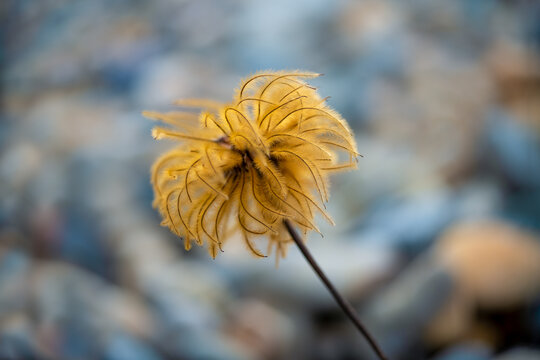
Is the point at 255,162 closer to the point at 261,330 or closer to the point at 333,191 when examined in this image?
the point at 261,330

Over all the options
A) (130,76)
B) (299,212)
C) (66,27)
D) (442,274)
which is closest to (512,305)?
(442,274)

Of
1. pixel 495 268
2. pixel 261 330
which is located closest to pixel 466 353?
pixel 495 268

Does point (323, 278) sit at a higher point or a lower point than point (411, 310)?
lower

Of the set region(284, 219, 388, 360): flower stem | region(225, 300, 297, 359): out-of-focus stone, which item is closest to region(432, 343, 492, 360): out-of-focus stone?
region(225, 300, 297, 359): out-of-focus stone

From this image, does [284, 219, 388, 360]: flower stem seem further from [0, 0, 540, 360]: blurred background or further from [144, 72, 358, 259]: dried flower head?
[0, 0, 540, 360]: blurred background

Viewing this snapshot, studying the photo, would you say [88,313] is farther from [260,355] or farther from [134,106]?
[134,106]

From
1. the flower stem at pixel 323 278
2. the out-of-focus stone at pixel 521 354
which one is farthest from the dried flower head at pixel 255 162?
the out-of-focus stone at pixel 521 354
